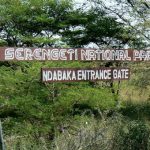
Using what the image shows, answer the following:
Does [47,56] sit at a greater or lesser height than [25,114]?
greater

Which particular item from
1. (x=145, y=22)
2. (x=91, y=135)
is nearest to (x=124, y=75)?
(x=91, y=135)

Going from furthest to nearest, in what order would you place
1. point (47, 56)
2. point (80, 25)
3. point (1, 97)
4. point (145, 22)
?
point (80, 25) → point (145, 22) → point (1, 97) → point (47, 56)

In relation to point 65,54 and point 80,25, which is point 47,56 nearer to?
point 65,54

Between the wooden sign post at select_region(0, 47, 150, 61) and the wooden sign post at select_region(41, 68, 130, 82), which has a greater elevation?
the wooden sign post at select_region(0, 47, 150, 61)

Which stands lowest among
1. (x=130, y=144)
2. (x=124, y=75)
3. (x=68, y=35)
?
(x=130, y=144)

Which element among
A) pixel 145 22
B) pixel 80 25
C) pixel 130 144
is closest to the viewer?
pixel 130 144

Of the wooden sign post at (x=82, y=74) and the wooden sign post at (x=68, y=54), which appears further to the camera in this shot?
the wooden sign post at (x=82, y=74)

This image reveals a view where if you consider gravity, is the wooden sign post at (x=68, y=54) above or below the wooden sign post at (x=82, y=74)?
above

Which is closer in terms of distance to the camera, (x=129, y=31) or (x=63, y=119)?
(x=63, y=119)

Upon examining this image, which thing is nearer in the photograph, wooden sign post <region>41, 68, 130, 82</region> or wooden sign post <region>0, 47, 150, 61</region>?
wooden sign post <region>0, 47, 150, 61</region>

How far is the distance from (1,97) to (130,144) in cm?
355

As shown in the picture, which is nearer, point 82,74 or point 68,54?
point 68,54

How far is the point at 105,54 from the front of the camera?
22.3 ft

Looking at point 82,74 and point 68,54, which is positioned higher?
point 68,54
